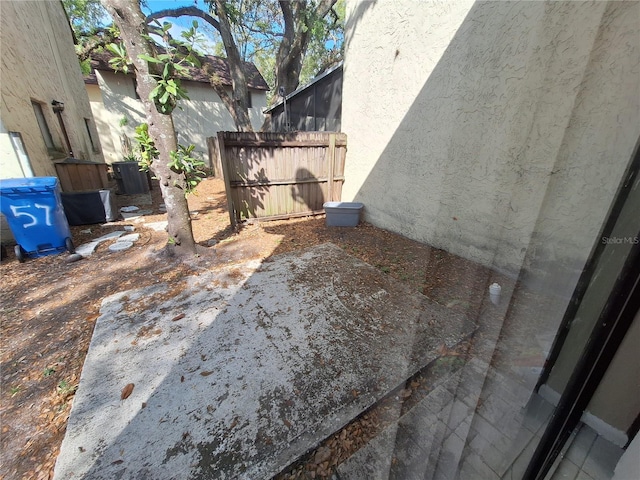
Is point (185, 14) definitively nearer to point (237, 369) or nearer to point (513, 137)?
point (513, 137)

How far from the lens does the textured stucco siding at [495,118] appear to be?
1.75 meters

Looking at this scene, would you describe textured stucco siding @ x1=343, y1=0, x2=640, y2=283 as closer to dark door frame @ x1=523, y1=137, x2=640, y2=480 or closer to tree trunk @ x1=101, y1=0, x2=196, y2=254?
dark door frame @ x1=523, y1=137, x2=640, y2=480

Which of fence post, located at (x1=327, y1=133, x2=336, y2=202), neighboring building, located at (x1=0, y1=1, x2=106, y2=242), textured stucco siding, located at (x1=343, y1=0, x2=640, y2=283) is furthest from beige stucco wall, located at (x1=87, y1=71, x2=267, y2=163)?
textured stucco siding, located at (x1=343, y1=0, x2=640, y2=283)

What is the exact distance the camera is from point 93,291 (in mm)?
3275

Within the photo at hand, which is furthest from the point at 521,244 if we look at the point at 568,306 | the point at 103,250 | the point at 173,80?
the point at 103,250

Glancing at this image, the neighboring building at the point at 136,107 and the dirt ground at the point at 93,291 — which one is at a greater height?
the neighboring building at the point at 136,107

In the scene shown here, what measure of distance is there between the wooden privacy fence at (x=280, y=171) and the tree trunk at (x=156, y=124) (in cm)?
138

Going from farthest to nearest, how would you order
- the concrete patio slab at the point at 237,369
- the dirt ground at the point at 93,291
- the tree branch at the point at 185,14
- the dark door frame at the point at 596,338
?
the tree branch at the point at 185,14, the dirt ground at the point at 93,291, the concrete patio slab at the point at 237,369, the dark door frame at the point at 596,338

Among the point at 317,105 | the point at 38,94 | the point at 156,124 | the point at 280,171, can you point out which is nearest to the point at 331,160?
the point at 280,171

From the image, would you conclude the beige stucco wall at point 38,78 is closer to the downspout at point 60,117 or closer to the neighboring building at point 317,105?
the downspout at point 60,117

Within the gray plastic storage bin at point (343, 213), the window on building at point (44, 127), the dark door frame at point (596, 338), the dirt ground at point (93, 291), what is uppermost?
the window on building at point (44, 127)

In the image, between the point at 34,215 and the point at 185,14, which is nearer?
the point at 34,215

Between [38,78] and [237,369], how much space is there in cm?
834

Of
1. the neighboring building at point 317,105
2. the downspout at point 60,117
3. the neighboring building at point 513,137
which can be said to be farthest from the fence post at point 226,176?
the downspout at point 60,117
